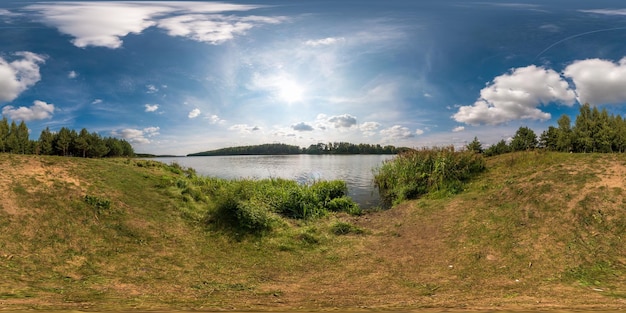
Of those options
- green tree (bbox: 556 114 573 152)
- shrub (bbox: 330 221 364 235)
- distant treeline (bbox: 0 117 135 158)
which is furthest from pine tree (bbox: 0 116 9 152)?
green tree (bbox: 556 114 573 152)

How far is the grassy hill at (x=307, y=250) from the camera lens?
269 inches

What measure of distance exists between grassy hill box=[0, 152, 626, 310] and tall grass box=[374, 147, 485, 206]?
338 centimetres

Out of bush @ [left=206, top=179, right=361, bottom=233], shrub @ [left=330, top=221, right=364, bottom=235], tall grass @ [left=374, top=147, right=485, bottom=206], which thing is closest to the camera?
bush @ [left=206, top=179, right=361, bottom=233]

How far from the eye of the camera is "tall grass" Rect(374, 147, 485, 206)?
19.1 m

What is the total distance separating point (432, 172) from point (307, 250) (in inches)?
437

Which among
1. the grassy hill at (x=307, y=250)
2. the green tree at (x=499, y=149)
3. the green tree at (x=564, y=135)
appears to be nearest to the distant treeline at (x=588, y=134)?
the green tree at (x=564, y=135)

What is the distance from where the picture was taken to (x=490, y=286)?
7.83 m

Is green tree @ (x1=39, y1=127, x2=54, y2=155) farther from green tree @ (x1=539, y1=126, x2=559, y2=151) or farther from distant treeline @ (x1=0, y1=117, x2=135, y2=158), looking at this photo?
green tree @ (x1=539, y1=126, x2=559, y2=151)

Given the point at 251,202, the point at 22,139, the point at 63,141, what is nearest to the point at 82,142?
the point at 63,141

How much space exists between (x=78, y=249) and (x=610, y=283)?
12831 millimetres

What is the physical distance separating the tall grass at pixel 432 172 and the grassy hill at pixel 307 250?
3.38m

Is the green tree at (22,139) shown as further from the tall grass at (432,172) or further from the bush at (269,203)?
the tall grass at (432,172)

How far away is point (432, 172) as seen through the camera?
19844 millimetres

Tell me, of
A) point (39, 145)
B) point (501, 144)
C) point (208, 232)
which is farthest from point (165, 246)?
point (39, 145)
